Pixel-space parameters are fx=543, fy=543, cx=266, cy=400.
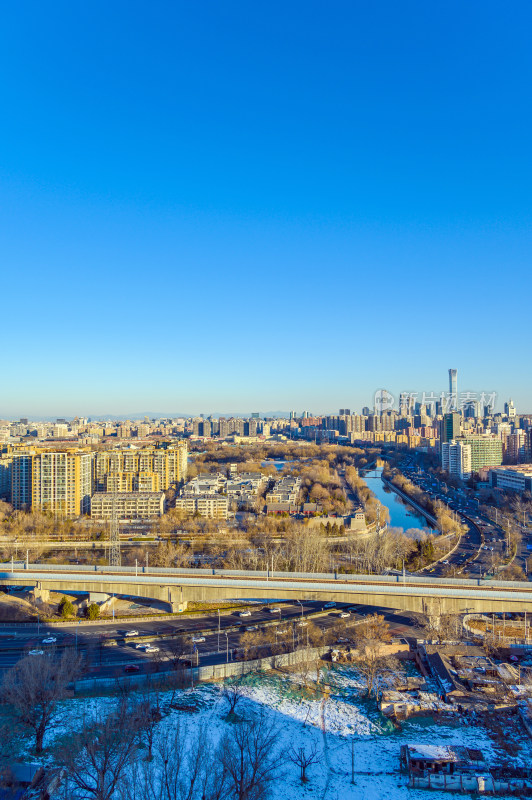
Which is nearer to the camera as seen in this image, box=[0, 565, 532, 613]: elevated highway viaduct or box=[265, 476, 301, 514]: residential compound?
box=[0, 565, 532, 613]: elevated highway viaduct

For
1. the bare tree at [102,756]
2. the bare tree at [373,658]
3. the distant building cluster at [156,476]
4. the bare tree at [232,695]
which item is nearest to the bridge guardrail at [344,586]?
the bare tree at [373,658]

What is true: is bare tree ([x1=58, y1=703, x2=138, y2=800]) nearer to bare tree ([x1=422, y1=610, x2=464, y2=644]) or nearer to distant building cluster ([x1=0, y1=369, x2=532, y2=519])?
bare tree ([x1=422, y1=610, x2=464, y2=644])

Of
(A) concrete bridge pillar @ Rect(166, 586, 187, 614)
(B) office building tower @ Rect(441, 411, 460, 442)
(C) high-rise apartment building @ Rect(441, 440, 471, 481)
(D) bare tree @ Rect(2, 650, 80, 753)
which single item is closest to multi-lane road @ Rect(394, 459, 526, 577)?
(C) high-rise apartment building @ Rect(441, 440, 471, 481)

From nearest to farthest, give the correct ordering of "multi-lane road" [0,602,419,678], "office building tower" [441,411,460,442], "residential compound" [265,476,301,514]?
"multi-lane road" [0,602,419,678] < "residential compound" [265,476,301,514] < "office building tower" [441,411,460,442]

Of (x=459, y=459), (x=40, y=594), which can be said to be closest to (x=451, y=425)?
(x=459, y=459)

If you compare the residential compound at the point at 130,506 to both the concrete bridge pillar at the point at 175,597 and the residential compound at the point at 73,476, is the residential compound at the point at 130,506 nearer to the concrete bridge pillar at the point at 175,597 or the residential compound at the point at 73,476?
the residential compound at the point at 73,476

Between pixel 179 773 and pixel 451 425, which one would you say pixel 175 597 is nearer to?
pixel 179 773

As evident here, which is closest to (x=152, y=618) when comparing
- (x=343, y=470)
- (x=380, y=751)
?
(x=380, y=751)
